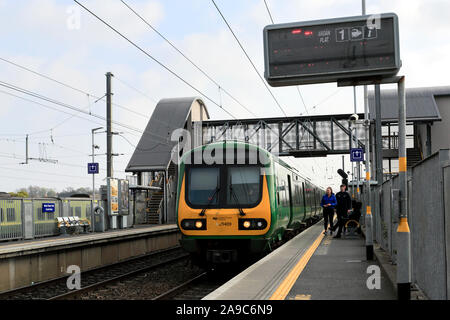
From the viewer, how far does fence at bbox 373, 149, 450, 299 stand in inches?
199

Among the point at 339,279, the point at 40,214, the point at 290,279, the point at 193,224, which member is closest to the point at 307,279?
the point at 290,279

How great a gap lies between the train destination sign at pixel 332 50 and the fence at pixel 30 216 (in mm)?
13275

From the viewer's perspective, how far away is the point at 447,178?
4957 millimetres

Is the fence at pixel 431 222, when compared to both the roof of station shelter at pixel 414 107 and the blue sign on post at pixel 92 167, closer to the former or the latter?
the blue sign on post at pixel 92 167

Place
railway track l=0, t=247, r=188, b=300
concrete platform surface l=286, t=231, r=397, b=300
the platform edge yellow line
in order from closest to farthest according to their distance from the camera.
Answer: the platform edge yellow line → concrete platform surface l=286, t=231, r=397, b=300 → railway track l=0, t=247, r=188, b=300

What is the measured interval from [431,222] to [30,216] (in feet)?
53.3

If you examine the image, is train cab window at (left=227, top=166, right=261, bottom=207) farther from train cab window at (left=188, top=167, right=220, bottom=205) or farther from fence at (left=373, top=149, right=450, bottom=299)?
fence at (left=373, top=149, right=450, bottom=299)

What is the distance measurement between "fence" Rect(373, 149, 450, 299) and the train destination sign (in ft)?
5.03

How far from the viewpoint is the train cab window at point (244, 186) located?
11078 mm

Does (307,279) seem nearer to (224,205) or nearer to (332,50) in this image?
(224,205)

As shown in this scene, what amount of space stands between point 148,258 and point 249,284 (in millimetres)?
10872
